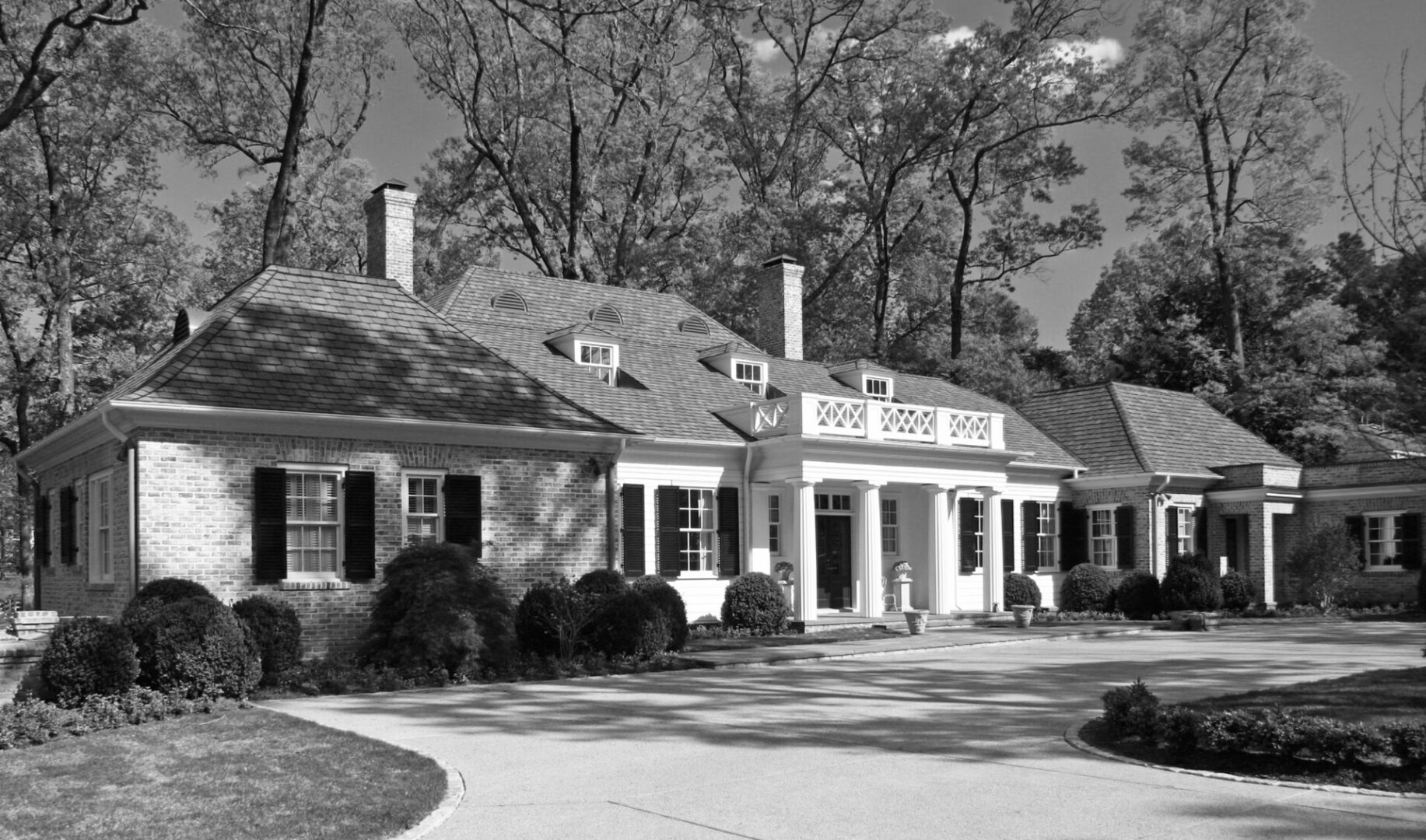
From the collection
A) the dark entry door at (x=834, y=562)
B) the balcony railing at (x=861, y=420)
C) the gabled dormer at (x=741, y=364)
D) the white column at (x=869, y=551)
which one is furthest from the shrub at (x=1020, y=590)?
the gabled dormer at (x=741, y=364)

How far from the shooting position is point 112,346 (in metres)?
36.8

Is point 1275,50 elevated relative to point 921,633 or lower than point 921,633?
elevated

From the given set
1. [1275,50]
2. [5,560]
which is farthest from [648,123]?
[5,560]

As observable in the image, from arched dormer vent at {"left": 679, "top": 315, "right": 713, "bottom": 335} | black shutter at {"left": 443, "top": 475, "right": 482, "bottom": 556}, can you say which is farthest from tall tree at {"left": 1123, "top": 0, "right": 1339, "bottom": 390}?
black shutter at {"left": 443, "top": 475, "right": 482, "bottom": 556}

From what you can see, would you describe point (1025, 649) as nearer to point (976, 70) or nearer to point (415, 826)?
point (415, 826)

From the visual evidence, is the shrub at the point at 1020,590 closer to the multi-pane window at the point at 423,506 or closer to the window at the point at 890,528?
the window at the point at 890,528

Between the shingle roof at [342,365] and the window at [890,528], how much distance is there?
10063 millimetres

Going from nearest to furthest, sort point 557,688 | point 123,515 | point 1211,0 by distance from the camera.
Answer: point 557,688 → point 123,515 → point 1211,0

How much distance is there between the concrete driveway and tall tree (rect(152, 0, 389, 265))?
2255 cm

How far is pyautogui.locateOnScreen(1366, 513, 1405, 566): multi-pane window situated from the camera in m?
31.2

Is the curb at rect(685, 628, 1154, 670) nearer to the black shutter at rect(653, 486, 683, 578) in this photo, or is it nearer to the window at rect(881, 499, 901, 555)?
the black shutter at rect(653, 486, 683, 578)

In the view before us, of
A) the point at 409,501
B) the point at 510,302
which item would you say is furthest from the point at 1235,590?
the point at 409,501

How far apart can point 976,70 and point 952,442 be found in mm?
18311

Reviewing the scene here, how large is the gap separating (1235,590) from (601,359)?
16209 mm
